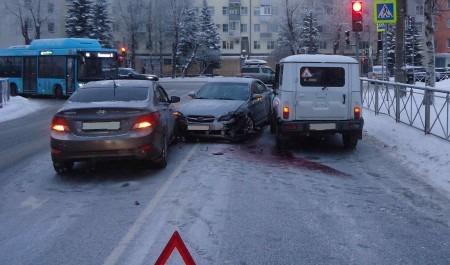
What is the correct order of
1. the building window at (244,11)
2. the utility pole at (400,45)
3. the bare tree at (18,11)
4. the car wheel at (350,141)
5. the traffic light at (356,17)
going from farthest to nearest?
the building window at (244,11)
the bare tree at (18,11)
the utility pole at (400,45)
the traffic light at (356,17)
the car wheel at (350,141)

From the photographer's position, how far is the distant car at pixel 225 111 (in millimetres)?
12281

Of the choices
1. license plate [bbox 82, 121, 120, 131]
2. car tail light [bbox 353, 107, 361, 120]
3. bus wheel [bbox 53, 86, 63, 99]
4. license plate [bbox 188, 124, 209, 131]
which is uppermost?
bus wheel [bbox 53, 86, 63, 99]

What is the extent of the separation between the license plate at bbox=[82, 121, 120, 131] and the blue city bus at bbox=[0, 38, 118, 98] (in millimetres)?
21507

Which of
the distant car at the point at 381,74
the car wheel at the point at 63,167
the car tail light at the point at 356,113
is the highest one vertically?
the distant car at the point at 381,74

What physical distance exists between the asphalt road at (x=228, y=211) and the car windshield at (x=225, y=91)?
3.23 m

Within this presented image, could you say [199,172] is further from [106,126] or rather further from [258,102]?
[258,102]

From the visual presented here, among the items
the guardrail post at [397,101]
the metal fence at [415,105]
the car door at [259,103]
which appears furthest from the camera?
the car door at [259,103]

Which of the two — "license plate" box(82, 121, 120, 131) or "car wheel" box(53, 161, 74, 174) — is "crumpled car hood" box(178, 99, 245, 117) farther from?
"license plate" box(82, 121, 120, 131)

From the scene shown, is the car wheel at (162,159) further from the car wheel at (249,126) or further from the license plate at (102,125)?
the car wheel at (249,126)

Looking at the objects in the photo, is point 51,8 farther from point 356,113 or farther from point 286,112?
point 356,113

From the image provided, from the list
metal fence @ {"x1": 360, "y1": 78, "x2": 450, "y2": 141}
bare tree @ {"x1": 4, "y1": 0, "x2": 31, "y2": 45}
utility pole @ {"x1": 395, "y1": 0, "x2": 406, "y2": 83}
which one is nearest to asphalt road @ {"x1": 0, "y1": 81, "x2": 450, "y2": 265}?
metal fence @ {"x1": 360, "y1": 78, "x2": 450, "y2": 141}

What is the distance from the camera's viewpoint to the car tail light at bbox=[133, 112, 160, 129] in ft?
28.0

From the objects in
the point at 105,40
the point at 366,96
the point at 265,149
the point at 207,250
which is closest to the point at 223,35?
the point at 105,40

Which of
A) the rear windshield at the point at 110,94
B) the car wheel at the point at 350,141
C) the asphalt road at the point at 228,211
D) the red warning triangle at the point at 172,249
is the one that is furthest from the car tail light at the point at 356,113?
the red warning triangle at the point at 172,249
